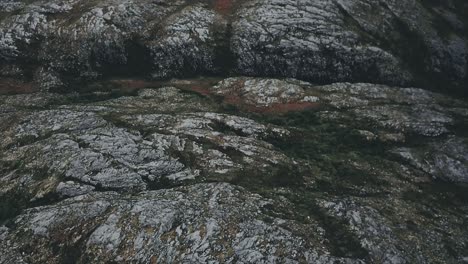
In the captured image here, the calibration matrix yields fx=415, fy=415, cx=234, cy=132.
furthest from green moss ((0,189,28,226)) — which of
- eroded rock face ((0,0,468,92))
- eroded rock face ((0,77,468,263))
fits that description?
eroded rock face ((0,0,468,92))

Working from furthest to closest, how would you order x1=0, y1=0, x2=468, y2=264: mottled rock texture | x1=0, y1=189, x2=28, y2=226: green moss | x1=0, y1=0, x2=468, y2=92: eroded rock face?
1. x1=0, y1=0, x2=468, y2=92: eroded rock face
2. x1=0, y1=189, x2=28, y2=226: green moss
3. x1=0, y1=0, x2=468, y2=264: mottled rock texture

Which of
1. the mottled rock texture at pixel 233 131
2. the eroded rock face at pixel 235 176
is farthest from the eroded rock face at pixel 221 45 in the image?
the eroded rock face at pixel 235 176

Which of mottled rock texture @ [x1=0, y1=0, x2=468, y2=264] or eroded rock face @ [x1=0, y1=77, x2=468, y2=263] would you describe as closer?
eroded rock face @ [x1=0, y1=77, x2=468, y2=263]

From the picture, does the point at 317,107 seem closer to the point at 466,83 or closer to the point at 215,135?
the point at 215,135

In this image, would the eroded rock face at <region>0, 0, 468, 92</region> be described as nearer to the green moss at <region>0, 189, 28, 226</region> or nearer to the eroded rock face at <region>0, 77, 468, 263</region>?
the eroded rock face at <region>0, 77, 468, 263</region>

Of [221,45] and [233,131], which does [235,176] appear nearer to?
[233,131]
